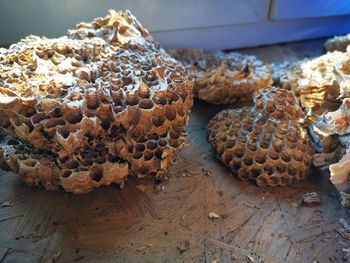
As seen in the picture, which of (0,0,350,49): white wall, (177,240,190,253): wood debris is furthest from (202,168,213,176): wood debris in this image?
(0,0,350,49): white wall

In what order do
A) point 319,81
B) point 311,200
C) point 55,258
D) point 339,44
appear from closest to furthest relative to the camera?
point 55,258
point 311,200
point 319,81
point 339,44

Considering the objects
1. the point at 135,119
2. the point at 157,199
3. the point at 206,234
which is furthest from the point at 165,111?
the point at 206,234

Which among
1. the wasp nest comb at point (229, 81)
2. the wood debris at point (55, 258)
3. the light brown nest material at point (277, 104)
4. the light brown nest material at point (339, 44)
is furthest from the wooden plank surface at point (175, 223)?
the light brown nest material at point (339, 44)

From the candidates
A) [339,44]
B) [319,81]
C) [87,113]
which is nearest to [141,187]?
[87,113]

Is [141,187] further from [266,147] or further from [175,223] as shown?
[266,147]

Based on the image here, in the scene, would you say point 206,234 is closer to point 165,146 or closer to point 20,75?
point 165,146

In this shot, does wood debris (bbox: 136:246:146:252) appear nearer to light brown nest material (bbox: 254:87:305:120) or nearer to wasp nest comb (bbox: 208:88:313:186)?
wasp nest comb (bbox: 208:88:313:186)

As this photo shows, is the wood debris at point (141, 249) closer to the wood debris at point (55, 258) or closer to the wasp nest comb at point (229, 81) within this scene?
the wood debris at point (55, 258)
